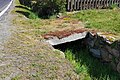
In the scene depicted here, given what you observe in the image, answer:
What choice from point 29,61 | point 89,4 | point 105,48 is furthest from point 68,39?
point 89,4

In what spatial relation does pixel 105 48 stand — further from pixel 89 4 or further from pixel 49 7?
pixel 89 4

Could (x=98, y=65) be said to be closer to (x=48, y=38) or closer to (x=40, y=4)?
(x=48, y=38)

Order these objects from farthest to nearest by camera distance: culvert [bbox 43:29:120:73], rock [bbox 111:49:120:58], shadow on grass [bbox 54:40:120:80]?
culvert [bbox 43:29:120:73]
rock [bbox 111:49:120:58]
shadow on grass [bbox 54:40:120:80]

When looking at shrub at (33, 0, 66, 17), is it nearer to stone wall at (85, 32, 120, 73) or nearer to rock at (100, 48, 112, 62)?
stone wall at (85, 32, 120, 73)

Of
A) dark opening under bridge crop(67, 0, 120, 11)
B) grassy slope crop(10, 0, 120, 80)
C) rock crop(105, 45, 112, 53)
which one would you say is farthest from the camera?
dark opening under bridge crop(67, 0, 120, 11)

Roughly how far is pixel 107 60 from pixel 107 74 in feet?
2.07

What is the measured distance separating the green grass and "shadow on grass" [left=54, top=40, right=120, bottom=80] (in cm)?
94

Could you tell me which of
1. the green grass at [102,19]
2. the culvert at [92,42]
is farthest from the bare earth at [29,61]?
the green grass at [102,19]

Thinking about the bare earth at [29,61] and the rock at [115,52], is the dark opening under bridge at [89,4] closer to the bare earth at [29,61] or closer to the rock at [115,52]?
the rock at [115,52]

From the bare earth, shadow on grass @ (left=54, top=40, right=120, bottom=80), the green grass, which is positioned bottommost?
shadow on grass @ (left=54, top=40, right=120, bottom=80)

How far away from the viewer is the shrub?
10887mm

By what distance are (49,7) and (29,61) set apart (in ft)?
19.5

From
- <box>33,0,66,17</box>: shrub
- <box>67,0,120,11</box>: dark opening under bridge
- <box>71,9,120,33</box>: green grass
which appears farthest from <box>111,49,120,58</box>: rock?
<box>67,0,120,11</box>: dark opening under bridge

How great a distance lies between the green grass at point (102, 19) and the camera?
8867 mm
